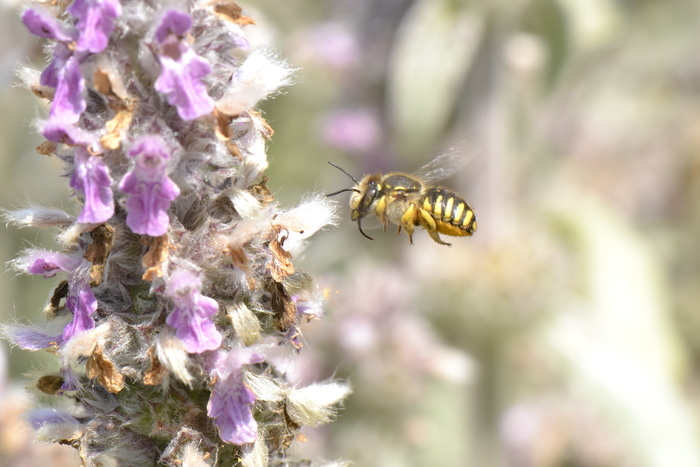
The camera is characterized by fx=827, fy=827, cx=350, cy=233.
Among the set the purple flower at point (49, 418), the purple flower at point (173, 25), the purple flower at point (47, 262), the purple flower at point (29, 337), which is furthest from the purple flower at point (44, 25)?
the purple flower at point (49, 418)

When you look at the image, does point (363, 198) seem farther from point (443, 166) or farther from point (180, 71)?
point (180, 71)

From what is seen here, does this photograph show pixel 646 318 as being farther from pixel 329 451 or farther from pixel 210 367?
pixel 210 367

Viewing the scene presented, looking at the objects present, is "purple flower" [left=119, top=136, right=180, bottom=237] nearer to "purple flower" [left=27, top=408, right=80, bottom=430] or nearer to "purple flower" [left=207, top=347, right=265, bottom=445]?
"purple flower" [left=207, top=347, right=265, bottom=445]

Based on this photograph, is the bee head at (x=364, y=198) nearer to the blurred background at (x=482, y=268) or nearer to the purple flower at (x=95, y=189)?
the blurred background at (x=482, y=268)

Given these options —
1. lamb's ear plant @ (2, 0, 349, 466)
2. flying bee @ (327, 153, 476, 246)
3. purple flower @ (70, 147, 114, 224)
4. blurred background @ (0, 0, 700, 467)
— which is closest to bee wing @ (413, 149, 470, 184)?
flying bee @ (327, 153, 476, 246)

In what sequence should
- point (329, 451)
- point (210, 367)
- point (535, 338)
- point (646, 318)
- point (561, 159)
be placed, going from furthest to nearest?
point (561, 159), point (646, 318), point (535, 338), point (329, 451), point (210, 367)

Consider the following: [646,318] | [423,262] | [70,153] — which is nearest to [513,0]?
[423,262]

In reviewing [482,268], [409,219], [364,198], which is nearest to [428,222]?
[409,219]
